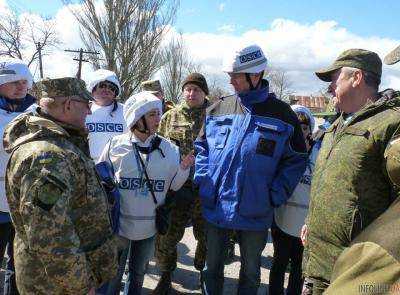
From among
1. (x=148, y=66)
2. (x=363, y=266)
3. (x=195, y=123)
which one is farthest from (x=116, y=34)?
(x=363, y=266)

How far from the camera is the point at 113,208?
3010 millimetres

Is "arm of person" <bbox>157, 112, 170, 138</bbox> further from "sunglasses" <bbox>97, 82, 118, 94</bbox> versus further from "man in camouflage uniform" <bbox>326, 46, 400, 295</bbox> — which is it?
"man in camouflage uniform" <bbox>326, 46, 400, 295</bbox>

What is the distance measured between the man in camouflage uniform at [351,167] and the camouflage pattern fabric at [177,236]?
5.54ft

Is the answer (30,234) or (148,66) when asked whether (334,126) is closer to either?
(30,234)

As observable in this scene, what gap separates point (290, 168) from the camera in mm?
3186

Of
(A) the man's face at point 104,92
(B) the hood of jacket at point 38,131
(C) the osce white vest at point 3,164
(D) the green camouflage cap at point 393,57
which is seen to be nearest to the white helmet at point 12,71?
(C) the osce white vest at point 3,164

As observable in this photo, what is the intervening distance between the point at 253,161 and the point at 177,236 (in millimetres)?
1465

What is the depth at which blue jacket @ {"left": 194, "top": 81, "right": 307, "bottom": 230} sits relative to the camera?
3117 mm

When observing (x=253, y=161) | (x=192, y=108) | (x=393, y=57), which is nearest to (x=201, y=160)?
(x=253, y=161)

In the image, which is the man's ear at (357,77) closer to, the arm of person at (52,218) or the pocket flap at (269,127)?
the pocket flap at (269,127)

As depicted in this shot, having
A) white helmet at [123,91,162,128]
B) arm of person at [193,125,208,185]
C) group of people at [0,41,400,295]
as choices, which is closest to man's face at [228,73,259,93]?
group of people at [0,41,400,295]

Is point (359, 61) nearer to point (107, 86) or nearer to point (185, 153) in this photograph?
point (185, 153)

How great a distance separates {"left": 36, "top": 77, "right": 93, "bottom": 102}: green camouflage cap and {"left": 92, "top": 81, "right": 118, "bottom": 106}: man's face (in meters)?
1.89

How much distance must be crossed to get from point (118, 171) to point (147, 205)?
0.34m
